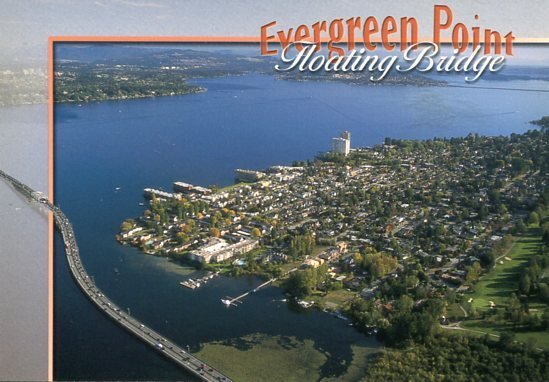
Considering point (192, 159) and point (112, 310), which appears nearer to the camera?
point (112, 310)

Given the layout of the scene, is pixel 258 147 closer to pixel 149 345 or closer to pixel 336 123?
pixel 336 123

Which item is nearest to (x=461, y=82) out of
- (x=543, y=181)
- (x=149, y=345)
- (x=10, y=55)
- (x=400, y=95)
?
(x=400, y=95)

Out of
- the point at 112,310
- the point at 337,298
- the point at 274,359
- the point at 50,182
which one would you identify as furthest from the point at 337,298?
the point at 50,182

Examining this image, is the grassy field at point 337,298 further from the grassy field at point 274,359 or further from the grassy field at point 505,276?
the grassy field at point 505,276

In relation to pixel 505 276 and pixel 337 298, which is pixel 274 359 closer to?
pixel 337 298

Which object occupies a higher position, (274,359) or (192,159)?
(192,159)

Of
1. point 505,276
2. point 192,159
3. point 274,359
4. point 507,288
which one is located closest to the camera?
point 274,359
